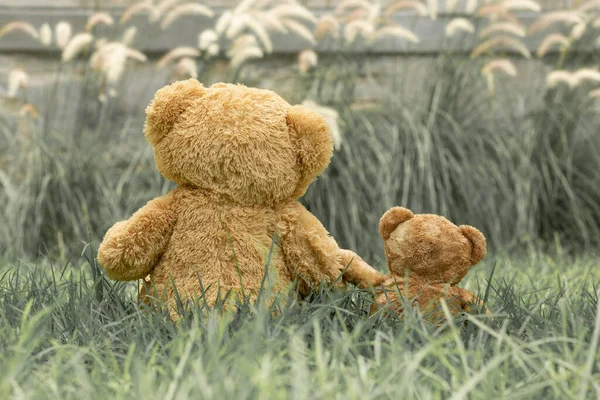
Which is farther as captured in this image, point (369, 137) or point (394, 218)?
point (369, 137)

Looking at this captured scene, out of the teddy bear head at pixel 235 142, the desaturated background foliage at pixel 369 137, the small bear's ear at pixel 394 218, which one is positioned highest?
the teddy bear head at pixel 235 142

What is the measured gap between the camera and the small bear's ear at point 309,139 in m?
1.25

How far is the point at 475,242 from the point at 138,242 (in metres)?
0.61

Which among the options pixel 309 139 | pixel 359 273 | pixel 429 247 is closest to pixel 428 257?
pixel 429 247

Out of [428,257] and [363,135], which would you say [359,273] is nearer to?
[428,257]

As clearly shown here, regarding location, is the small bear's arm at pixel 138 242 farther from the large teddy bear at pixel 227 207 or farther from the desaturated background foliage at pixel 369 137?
the desaturated background foliage at pixel 369 137

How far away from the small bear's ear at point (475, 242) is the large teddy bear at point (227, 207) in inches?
7.2

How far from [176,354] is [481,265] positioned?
56.7 inches

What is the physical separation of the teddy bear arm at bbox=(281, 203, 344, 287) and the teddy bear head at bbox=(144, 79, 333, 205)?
2.3 inches

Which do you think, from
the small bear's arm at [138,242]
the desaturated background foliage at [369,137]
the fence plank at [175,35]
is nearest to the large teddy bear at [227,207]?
the small bear's arm at [138,242]

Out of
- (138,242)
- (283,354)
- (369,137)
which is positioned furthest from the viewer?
(369,137)

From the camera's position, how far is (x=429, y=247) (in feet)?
3.94

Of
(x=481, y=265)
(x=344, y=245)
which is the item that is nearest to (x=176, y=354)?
(x=481, y=265)

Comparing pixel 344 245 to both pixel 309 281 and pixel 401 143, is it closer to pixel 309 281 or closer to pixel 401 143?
pixel 401 143
